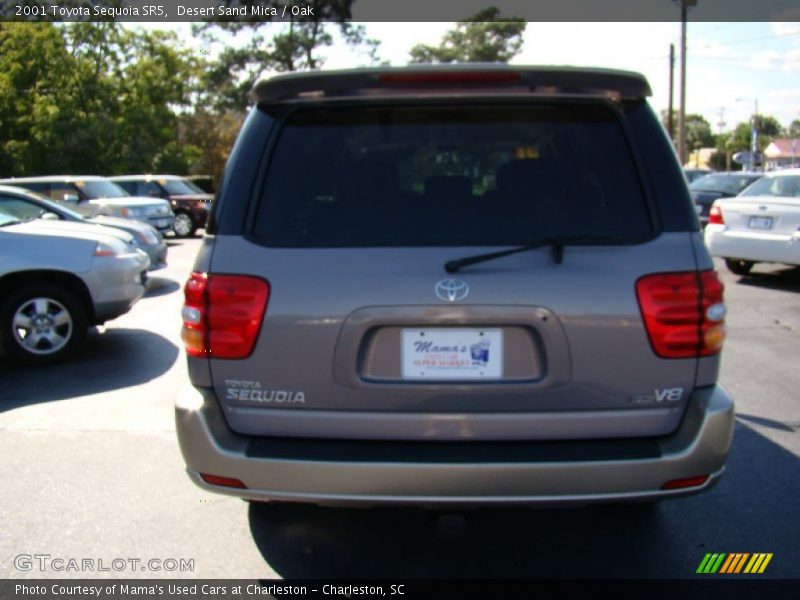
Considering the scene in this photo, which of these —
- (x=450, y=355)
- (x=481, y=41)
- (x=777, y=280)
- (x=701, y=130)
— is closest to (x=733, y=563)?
(x=450, y=355)

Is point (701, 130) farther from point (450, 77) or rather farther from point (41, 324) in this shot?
point (450, 77)

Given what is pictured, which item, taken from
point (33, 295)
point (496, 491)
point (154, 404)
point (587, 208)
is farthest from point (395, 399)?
point (33, 295)

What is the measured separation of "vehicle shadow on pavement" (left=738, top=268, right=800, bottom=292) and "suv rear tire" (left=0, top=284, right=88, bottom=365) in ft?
29.2

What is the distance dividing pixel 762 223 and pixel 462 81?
9.26 metres

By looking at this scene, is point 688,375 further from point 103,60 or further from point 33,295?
point 103,60

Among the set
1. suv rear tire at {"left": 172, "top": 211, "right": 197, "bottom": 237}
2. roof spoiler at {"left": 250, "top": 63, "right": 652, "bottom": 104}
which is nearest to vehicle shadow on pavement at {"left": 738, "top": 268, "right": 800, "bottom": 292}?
roof spoiler at {"left": 250, "top": 63, "right": 652, "bottom": 104}

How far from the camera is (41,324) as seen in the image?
23.8ft

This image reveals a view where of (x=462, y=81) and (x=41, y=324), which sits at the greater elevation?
(x=462, y=81)

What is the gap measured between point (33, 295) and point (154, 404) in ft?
6.96

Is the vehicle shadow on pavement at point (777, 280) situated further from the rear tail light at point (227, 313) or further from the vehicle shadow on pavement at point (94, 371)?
the rear tail light at point (227, 313)

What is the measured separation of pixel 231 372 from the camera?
2918 millimetres

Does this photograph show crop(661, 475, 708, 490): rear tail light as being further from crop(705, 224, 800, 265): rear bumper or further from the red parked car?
the red parked car

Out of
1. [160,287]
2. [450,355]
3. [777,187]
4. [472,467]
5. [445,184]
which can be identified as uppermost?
[445,184]

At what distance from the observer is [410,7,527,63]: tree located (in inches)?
1734
